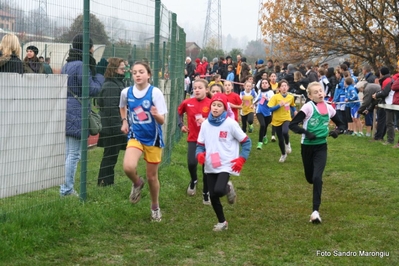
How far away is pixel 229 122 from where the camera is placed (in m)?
7.73

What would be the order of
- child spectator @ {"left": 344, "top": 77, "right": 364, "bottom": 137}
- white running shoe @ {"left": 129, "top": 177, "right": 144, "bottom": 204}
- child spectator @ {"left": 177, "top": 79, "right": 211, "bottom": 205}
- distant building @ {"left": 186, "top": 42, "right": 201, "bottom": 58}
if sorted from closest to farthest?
white running shoe @ {"left": 129, "top": 177, "right": 144, "bottom": 204} → child spectator @ {"left": 177, "top": 79, "right": 211, "bottom": 205} → child spectator @ {"left": 344, "top": 77, "right": 364, "bottom": 137} → distant building @ {"left": 186, "top": 42, "right": 201, "bottom": 58}

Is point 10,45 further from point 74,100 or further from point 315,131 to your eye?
point 315,131

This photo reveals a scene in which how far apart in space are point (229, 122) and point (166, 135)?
474 cm

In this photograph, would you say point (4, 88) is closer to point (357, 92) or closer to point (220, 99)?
point (220, 99)

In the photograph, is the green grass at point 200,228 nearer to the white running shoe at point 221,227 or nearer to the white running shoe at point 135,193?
the white running shoe at point 221,227

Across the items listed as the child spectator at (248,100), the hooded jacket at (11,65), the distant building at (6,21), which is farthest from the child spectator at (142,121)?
the child spectator at (248,100)

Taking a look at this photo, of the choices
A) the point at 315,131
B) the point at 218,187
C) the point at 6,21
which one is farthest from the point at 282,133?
the point at 6,21

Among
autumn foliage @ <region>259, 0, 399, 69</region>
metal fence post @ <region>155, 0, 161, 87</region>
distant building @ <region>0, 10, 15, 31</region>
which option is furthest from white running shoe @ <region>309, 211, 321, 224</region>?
autumn foliage @ <region>259, 0, 399, 69</region>

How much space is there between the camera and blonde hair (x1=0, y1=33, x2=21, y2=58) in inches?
255

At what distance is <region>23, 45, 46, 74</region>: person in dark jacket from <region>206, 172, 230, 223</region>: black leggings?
2397mm

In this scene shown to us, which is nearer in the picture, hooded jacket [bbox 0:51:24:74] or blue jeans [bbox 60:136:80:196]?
hooded jacket [bbox 0:51:24:74]

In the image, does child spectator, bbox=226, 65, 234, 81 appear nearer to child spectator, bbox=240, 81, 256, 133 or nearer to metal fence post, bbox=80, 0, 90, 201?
child spectator, bbox=240, 81, 256, 133

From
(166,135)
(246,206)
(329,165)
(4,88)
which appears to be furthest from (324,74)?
(4,88)

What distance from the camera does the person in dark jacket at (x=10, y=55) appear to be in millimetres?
6496
